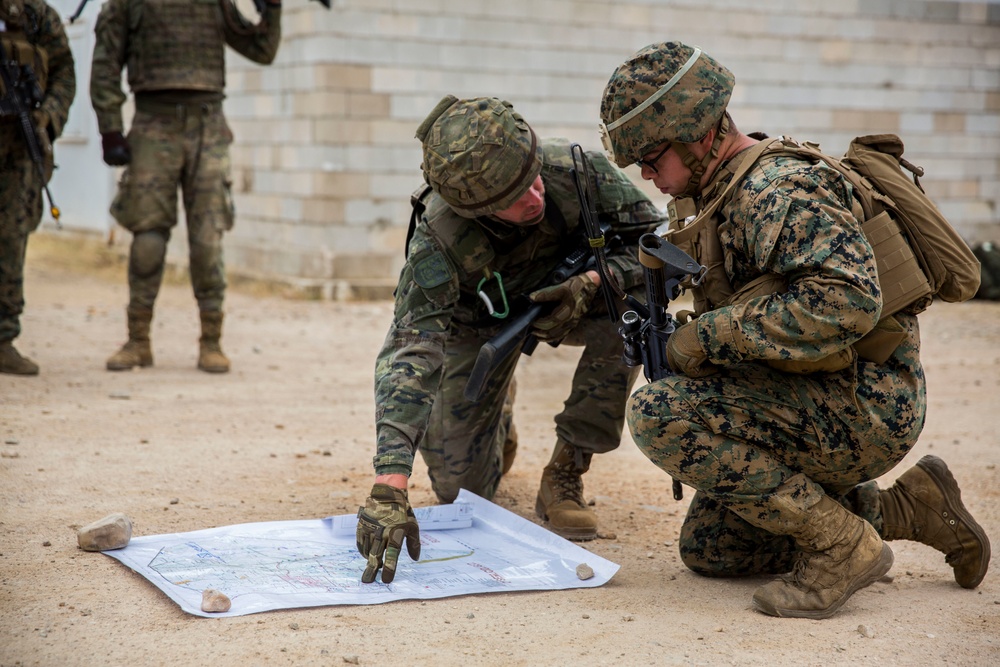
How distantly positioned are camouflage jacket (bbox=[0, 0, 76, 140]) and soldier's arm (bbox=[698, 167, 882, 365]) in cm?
430

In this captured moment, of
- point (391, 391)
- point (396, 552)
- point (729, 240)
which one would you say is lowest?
point (396, 552)

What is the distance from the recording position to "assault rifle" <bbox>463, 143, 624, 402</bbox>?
126 inches

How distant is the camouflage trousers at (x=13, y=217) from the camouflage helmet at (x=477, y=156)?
3323mm

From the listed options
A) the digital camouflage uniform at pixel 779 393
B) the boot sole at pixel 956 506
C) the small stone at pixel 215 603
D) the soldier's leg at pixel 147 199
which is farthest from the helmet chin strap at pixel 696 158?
the soldier's leg at pixel 147 199

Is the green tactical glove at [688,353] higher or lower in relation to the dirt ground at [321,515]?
higher

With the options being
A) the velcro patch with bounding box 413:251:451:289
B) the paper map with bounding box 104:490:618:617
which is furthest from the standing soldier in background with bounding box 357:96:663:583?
the paper map with bounding box 104:490:618:617

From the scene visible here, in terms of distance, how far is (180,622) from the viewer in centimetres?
249

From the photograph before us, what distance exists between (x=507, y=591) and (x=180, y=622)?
82 centimetres

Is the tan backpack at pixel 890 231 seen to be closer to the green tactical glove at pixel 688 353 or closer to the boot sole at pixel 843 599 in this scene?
the green tactical glove at pixel 688 353

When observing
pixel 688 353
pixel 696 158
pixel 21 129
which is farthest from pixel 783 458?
pixel 21 129

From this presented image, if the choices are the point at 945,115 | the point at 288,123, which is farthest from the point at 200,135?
the point at 945,115

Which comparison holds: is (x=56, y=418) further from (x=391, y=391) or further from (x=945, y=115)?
(x=945, y=115)

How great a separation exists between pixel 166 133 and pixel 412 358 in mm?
3304

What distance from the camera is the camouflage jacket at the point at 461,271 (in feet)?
9.36
